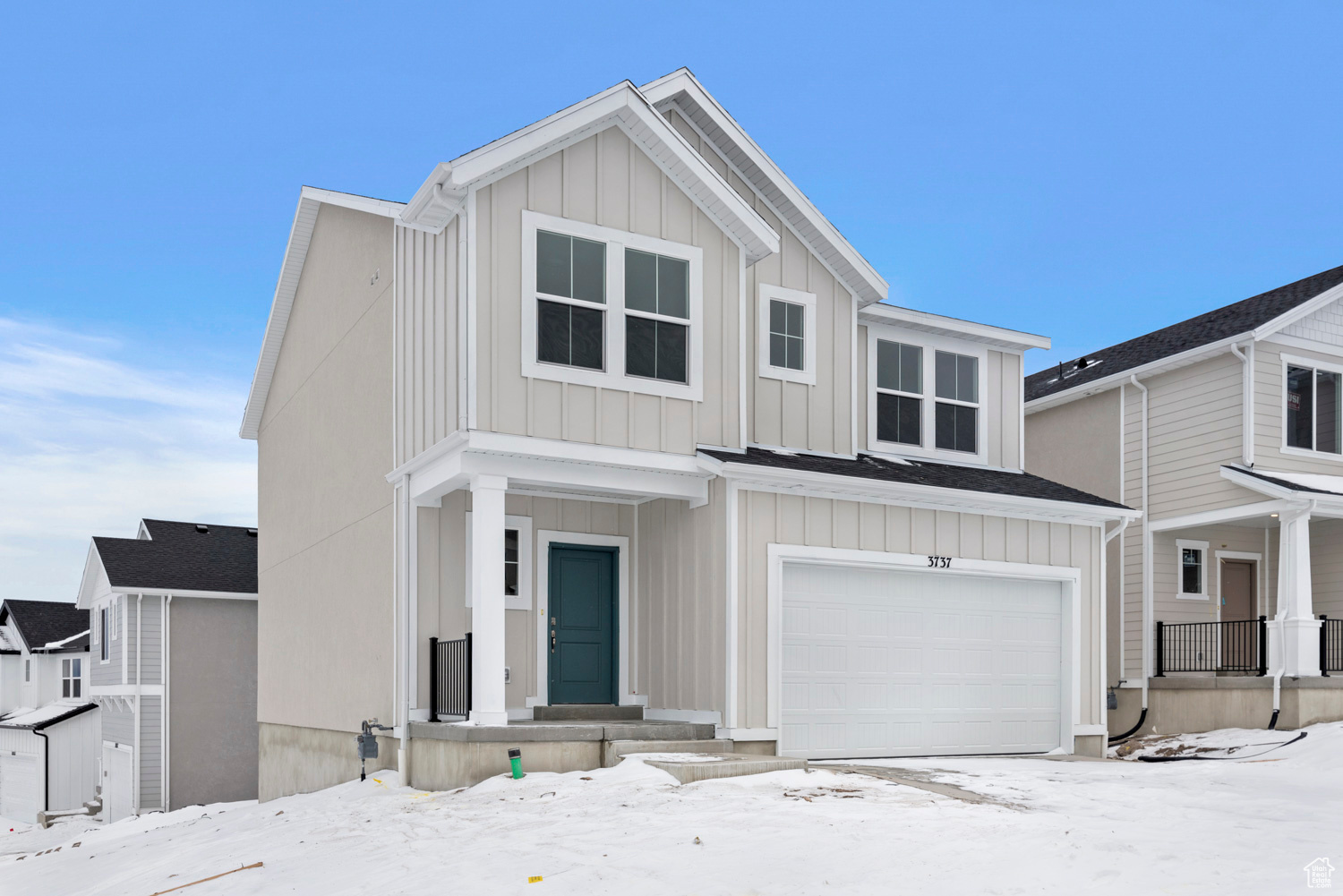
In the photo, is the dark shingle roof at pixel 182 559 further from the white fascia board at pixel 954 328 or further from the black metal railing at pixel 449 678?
the white fascia board at pixel 954 328

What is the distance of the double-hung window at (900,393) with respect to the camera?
16.4 meters

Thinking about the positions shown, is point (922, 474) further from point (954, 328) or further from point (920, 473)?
point (954, 328)

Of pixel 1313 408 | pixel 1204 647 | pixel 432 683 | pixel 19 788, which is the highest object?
pixel 1313 408

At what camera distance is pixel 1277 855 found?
289 inches

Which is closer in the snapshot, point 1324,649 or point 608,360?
point 608,360

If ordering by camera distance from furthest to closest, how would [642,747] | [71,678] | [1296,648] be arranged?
1. [71,678]
2. [1296,648]
3. [642,747]

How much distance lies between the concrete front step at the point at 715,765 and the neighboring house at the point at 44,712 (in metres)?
24.8

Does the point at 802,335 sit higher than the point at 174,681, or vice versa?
the point at 802,335

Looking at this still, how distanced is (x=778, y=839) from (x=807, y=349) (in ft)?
27.6

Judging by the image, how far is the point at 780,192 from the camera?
15336mm

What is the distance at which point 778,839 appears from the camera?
25.2ft

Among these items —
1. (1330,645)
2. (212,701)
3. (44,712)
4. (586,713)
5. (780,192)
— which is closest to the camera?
(586,713)

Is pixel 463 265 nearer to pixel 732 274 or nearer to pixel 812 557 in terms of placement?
pixel 732 274

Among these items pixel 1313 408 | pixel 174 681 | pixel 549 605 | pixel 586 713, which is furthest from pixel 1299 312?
pixel 174 681
